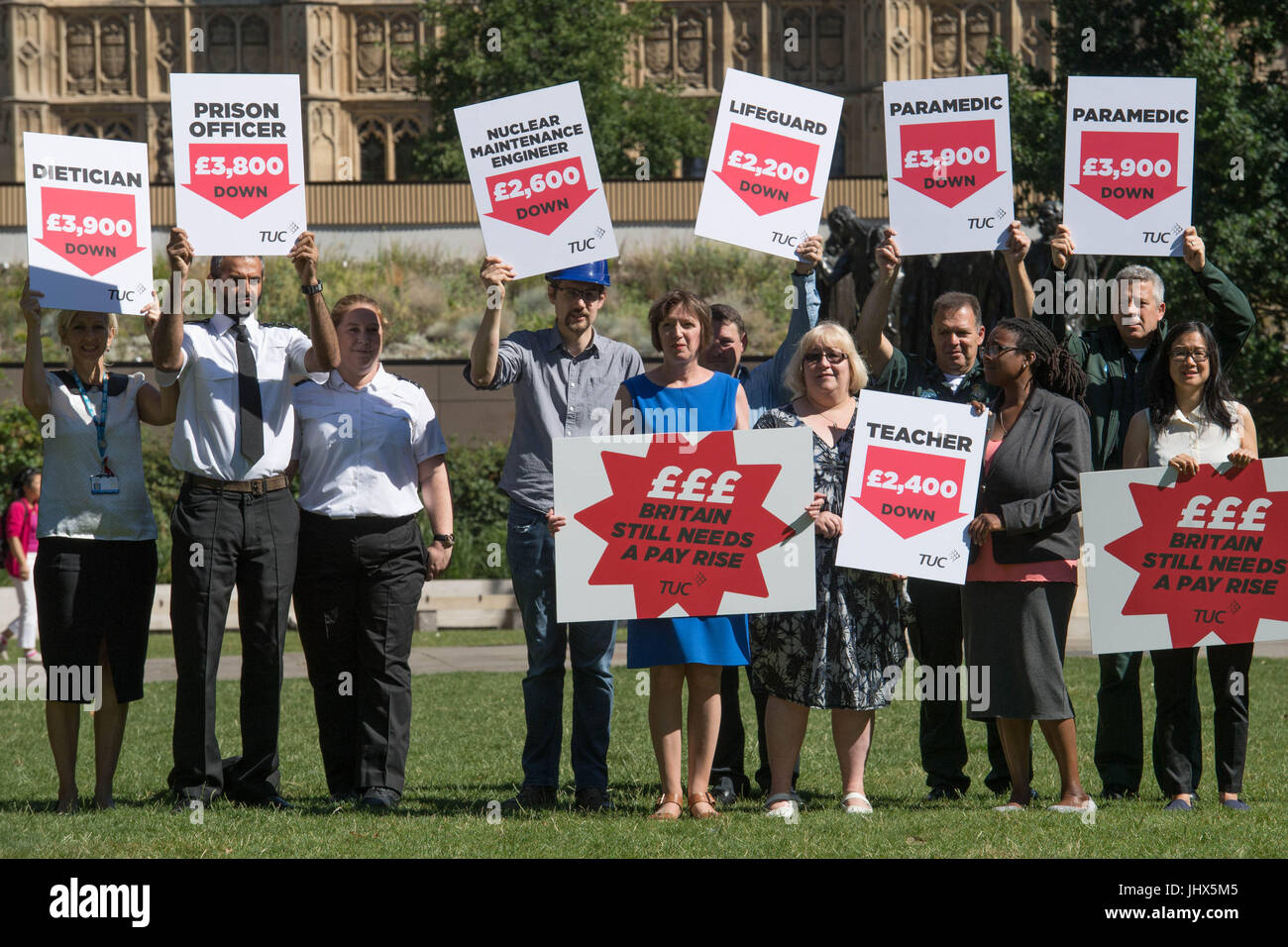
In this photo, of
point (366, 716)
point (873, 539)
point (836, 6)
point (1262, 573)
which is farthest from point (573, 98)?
point (836, 6)

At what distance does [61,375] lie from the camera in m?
6.94

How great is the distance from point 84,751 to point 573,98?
15.7 feet

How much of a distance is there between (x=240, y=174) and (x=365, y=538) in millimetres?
1586

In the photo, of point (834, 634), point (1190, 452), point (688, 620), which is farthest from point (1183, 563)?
point (688, 620)

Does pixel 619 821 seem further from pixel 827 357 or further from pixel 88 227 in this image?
pixel 88 227

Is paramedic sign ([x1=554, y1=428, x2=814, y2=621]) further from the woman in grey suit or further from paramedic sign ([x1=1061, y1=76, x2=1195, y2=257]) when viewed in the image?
paramedic sign ([x1=1061, y1=76, x2=1195, y2=257])

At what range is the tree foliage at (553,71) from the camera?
49.5m

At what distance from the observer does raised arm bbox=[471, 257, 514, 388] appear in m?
6.63

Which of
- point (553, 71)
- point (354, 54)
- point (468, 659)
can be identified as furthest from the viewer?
point (354, 54)

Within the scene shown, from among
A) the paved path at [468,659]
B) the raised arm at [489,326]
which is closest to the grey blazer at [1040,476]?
the raised arm at [489,326]

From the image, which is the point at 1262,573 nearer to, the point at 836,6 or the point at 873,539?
the point at 873,539

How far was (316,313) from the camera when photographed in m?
6.70

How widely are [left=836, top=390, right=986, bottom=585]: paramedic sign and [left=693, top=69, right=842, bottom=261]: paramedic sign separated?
1074 millimetres

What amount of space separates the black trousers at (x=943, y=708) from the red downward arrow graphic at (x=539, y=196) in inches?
88.4
